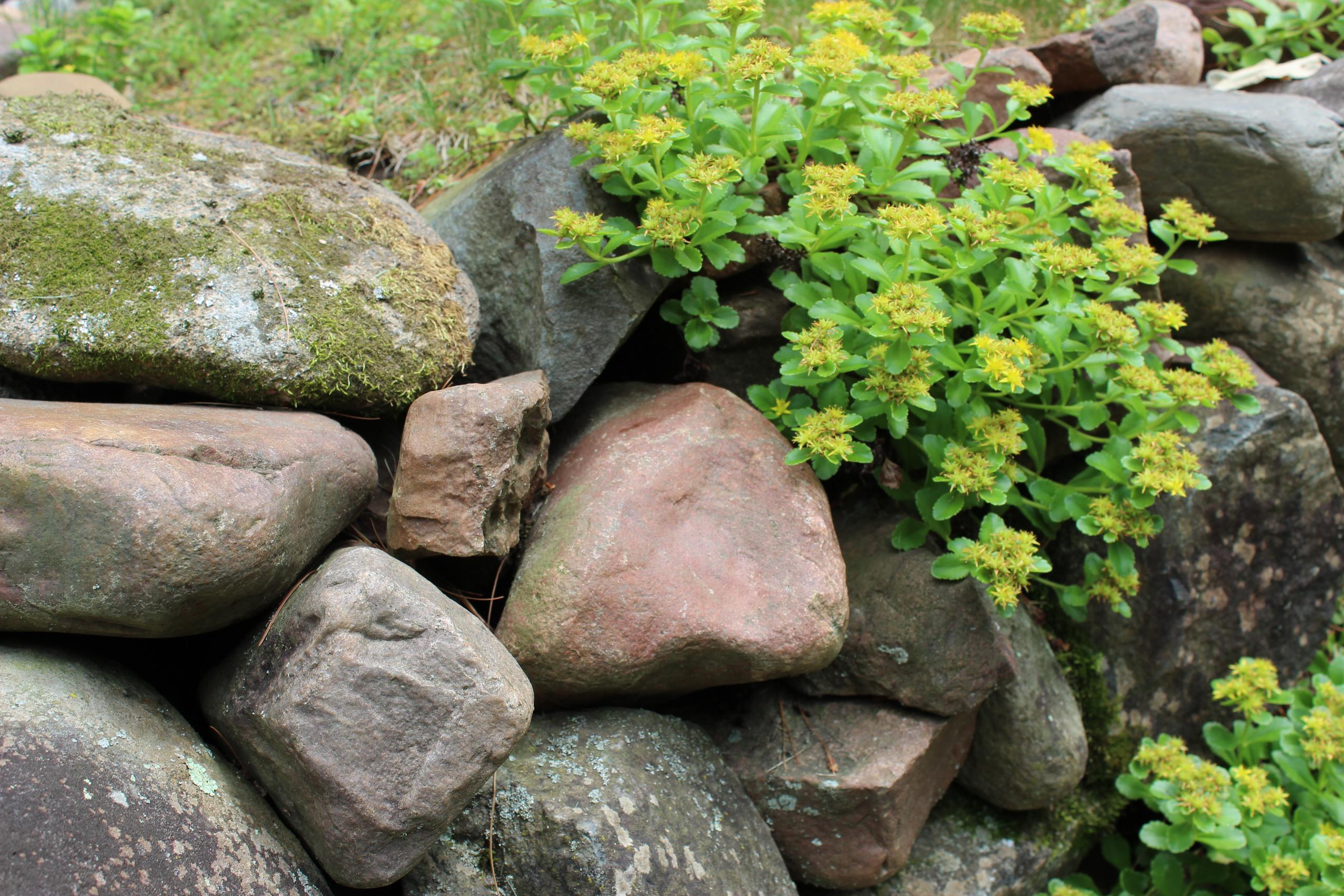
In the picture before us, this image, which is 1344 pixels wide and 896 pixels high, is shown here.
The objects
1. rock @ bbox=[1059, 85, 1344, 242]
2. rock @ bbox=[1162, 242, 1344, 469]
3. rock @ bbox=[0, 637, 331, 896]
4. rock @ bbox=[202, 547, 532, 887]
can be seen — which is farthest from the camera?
rock @ bbox=[1162, 242, 1344, 469]

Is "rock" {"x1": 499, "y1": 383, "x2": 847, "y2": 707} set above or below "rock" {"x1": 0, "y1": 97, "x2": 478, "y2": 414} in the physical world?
below

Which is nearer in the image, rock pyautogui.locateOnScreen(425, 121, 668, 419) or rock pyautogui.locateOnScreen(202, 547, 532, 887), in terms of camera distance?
rock pyautogui.locateOnScreen(202, 547, 532, 887)

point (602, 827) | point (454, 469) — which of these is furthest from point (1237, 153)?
point (602, 827)

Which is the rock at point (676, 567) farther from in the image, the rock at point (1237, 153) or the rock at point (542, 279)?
the rock at point (1237, 153)

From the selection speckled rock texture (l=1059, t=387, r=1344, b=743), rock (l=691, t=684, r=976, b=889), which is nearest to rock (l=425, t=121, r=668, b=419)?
rock (l=691, t=684, r=976, b=889)

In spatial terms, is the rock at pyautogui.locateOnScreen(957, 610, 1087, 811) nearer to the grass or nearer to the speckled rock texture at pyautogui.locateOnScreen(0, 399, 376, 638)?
the speckled rock texture at pyautogui.locateOnScreen(0, 399, 376, 638)

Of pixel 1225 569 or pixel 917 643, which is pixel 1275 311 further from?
pixel 917 643

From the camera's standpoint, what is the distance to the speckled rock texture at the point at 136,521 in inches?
75.1

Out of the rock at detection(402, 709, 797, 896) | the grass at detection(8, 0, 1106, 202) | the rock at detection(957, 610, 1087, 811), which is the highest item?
the grass at detection(8, 0, 1106, 202)

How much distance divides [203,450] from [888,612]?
208cm

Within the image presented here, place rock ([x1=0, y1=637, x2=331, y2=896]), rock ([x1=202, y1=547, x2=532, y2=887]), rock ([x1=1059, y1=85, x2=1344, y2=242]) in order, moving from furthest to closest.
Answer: rock ([x1=1059, y1=85, x2=1344, y2=242])
rock ([x1=202, y1=547, x2=532, y2=887])
rock ([x1=0, y1=637, x2=331, y2=896])

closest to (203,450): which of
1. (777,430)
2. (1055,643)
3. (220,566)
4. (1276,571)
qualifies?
(220,566)

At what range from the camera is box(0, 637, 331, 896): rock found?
176 cm

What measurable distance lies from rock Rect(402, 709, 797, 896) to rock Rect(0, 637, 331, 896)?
415mm
